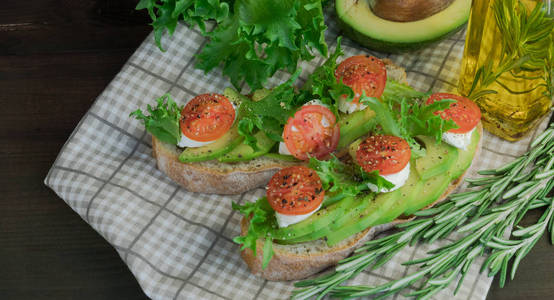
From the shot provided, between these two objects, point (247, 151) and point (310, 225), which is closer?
point (310, 225)

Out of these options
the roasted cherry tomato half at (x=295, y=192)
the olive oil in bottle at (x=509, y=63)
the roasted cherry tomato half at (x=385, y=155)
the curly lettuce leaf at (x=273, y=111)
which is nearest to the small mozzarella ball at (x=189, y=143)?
the curly lettuce leaf at (x=273, y=111)

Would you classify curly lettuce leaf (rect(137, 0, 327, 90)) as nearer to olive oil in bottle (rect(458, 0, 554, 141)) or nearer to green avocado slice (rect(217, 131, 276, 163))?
green avocado slice (rect(217, 131, 276, 163))

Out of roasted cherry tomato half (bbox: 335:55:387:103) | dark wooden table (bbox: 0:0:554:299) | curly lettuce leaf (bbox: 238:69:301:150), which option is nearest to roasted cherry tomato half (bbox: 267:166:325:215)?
curly lettuce leaf (bbox: 238:69:301:150)

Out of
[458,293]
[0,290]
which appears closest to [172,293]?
[0,290]

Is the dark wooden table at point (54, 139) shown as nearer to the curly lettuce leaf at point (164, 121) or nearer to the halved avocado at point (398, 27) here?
the curly lettuce leaf at point (164, 121)

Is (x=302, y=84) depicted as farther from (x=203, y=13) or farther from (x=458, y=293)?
(x=458, y=293)

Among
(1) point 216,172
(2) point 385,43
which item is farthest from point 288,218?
(2) point 385,43

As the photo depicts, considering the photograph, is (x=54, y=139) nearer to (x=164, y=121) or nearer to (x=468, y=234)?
(x=164, y=121)
